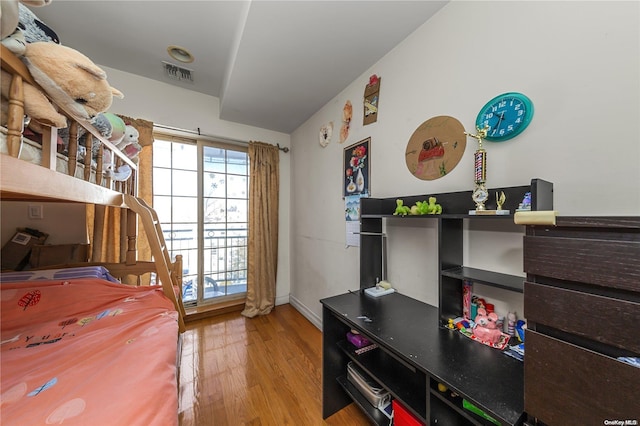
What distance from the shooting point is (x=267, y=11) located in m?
1.27

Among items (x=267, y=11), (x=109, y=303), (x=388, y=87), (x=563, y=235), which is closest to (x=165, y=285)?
(x=109, y=303)

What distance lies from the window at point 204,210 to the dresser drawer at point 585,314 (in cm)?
283

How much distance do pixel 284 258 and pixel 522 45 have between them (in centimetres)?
297

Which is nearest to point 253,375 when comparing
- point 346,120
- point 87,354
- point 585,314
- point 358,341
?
point 358,341

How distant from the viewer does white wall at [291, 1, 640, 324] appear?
0.77 metres

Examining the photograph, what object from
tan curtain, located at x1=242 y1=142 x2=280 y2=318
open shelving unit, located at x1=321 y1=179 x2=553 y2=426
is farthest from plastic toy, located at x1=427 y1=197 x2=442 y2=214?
tan curtain, located at x1=242 y1=142 x2=280 y2=318

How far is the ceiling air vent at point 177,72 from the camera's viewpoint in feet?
6.81

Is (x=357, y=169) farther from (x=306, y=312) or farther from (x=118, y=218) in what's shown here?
(x=118, y=218)

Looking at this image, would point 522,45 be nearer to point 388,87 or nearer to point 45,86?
point 388,87

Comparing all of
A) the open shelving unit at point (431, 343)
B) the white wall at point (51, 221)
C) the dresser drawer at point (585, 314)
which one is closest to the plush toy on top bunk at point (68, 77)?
the open shelving unit at point (431, 343)

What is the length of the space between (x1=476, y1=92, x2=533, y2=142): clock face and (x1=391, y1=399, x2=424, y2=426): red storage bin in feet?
4.60

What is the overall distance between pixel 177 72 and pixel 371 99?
1929 millimetres

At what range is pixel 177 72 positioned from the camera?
7.04 ft

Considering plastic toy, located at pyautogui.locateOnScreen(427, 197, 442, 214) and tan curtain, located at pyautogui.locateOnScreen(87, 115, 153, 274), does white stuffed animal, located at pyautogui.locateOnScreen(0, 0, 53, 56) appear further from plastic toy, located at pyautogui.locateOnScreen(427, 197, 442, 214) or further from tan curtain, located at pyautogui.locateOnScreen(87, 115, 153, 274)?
tan curtain, located at pyautogui.locateOnScreen(87, 115, 153, 274)
